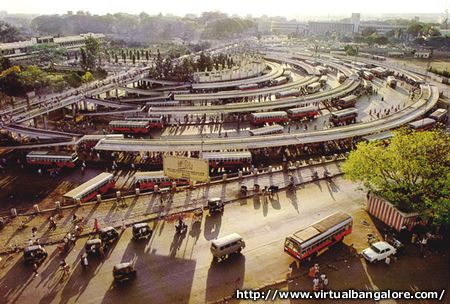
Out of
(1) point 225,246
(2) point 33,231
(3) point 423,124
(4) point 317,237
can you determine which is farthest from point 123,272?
(3) point 423,124

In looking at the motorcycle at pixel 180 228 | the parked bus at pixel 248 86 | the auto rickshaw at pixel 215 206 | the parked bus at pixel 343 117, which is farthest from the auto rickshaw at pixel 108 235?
the parked bus at pixel 248 86

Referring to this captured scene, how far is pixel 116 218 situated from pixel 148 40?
181 meters

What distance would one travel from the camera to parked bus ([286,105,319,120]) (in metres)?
59.7

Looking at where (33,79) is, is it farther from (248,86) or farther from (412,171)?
(412,171)

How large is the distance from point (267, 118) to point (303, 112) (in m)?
7.44

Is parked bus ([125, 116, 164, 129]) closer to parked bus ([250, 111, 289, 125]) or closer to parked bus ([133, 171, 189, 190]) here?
parked bus ([250, 111, 289, 125])

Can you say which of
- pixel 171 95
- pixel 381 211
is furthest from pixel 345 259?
pixel 171 95

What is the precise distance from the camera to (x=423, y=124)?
53.1 m

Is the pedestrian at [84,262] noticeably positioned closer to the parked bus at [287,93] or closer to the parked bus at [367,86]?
the parked bus at [287,93]

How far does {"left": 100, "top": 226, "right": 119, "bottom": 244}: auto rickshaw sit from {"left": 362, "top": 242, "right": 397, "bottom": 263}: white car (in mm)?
19603

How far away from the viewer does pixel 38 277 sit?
24234mm

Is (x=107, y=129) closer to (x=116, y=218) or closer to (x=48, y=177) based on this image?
(x=48, y=177)

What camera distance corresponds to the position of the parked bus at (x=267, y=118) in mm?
57031

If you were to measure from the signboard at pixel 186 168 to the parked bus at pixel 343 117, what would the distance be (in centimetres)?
3346
